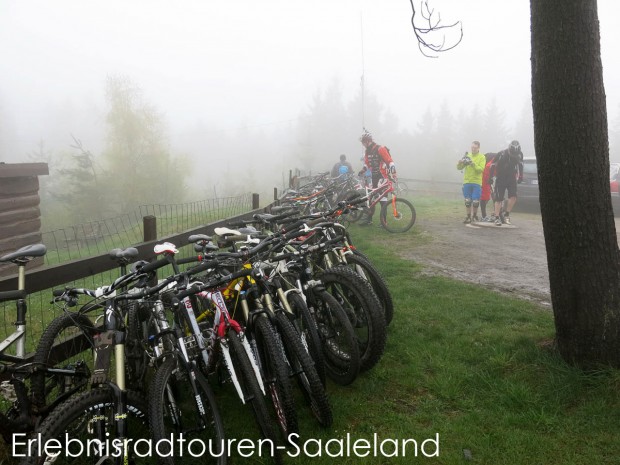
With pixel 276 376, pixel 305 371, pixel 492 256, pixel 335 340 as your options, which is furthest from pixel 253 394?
pixel 492 256

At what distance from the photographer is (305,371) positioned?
3002mm

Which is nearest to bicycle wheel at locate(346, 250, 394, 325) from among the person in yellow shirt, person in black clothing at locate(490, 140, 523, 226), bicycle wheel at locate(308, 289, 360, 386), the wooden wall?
bicycle wheel at locate(308, 289, 360, 386)

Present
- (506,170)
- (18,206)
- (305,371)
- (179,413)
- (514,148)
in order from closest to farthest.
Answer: (179,413)
(305,371)
(18,206)
(514,148)
(506,170)

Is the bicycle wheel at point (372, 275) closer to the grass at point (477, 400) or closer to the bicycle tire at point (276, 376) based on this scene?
the grass at point (477, 400)

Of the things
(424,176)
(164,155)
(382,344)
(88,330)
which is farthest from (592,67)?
(424,176)

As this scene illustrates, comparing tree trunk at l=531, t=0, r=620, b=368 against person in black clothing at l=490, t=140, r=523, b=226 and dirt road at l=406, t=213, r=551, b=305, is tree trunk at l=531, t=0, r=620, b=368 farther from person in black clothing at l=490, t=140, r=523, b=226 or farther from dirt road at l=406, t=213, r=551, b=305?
person in black clothing at l=490, t=140, r=523, b=226

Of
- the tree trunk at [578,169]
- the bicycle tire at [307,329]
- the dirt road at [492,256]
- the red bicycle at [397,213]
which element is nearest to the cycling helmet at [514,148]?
the dirt road at [492,256]

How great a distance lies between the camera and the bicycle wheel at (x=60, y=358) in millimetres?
2715

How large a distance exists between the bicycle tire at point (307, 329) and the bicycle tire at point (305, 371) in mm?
307

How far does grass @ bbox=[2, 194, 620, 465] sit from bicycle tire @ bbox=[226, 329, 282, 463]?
269 millimetres

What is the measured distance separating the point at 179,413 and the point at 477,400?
223 cm

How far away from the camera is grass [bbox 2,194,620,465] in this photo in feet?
9.36

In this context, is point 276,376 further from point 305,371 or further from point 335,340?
point 335,340

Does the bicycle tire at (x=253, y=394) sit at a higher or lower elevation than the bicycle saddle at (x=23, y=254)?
lower
